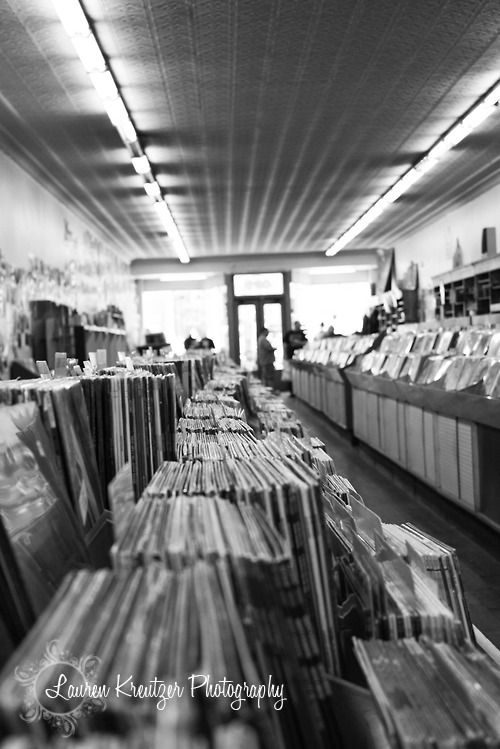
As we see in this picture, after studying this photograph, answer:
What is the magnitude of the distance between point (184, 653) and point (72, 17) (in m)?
4.98

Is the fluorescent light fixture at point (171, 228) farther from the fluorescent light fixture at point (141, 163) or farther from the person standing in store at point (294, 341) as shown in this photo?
the person standing in store at point (294, 341)

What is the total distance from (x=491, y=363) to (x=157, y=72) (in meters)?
3.77

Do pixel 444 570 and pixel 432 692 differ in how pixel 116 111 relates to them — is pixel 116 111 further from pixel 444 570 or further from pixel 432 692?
pixel 432 692

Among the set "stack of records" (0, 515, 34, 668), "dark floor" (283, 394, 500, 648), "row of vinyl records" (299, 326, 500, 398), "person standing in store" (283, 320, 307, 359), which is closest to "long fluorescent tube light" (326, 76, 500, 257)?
"row of vinyl records" (299, 326, 500, 398)

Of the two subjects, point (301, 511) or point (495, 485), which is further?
point (495, 485)

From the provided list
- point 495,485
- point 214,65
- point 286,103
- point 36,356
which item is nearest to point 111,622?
point 495,485

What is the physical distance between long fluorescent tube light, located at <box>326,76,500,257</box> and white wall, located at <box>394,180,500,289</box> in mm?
1391

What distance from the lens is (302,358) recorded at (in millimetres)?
14938

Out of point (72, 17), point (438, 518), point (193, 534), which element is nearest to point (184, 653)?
point (193, 534)

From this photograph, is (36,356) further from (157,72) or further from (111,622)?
(111,622)

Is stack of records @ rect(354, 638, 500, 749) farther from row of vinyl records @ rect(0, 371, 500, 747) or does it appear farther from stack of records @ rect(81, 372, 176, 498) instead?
stack of records @ rect(81, 372, 176, 498)

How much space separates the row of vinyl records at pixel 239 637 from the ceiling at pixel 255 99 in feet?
14.7

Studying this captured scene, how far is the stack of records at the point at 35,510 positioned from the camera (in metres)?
1.12

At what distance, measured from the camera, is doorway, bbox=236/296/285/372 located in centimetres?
2022
